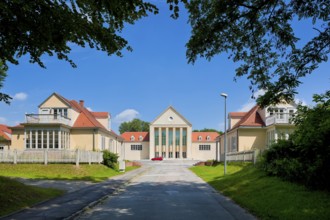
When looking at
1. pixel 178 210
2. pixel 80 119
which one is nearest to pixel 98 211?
pixel 178 210

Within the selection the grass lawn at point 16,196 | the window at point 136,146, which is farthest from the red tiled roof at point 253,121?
the window at point 136,146

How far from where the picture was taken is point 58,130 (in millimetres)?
43156

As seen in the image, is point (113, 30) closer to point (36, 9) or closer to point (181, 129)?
point (36, 9)

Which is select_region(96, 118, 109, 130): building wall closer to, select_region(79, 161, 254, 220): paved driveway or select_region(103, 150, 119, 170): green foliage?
select_region(103, 150, 119, 170): green foliage

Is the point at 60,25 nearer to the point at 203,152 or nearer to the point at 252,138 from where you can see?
the point at 252,138

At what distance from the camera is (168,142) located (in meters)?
89.4

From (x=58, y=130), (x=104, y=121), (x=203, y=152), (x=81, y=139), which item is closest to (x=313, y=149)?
A: (x=58, y=130)

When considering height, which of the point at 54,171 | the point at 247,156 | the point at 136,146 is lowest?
the point at 54,171

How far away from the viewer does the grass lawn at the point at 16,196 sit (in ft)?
40.3

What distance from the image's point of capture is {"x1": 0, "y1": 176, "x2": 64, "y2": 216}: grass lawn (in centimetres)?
1230

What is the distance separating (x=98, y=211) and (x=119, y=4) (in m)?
7.19

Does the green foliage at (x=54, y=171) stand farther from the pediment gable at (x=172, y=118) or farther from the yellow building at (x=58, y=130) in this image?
the pediment gable at (x=172, y=118)

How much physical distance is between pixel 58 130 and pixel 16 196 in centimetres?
3023

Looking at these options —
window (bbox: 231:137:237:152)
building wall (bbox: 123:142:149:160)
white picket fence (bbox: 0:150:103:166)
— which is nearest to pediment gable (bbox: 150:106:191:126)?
building wall (bbox: 123:142:149:160)
